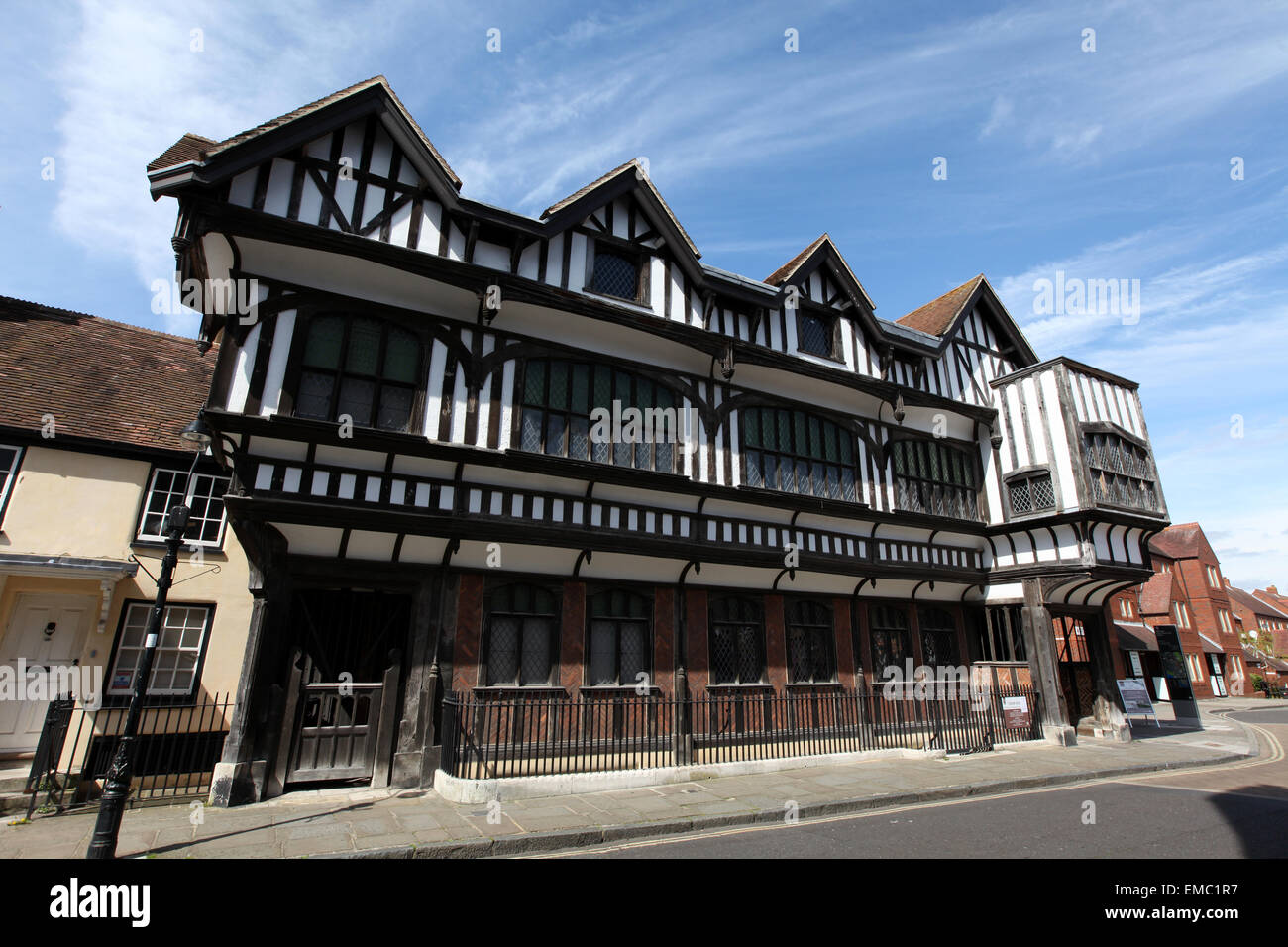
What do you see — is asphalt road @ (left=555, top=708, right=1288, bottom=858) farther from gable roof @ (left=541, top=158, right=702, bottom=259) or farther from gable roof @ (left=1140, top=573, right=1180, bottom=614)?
gable roof @ (left=1140, top=573, right=1180, bottom=614)

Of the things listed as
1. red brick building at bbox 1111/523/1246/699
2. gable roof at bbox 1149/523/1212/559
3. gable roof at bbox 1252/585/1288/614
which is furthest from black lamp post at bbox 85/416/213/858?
gable roof at bbox 1252/585/1288/614

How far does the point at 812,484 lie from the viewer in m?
14.4

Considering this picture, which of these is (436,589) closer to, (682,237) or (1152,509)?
(682,237)

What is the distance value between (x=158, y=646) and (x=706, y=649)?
10.1 metres

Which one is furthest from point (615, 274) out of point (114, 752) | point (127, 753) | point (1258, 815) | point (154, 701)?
point (1258, 815)

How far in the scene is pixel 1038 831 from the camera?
7.26m

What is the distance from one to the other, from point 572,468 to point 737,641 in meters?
5.50

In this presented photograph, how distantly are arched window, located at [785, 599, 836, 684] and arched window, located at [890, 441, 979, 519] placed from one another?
3.57 m

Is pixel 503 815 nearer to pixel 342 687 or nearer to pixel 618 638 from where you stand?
pixel 342 687

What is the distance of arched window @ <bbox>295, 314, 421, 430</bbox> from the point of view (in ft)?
32.6
